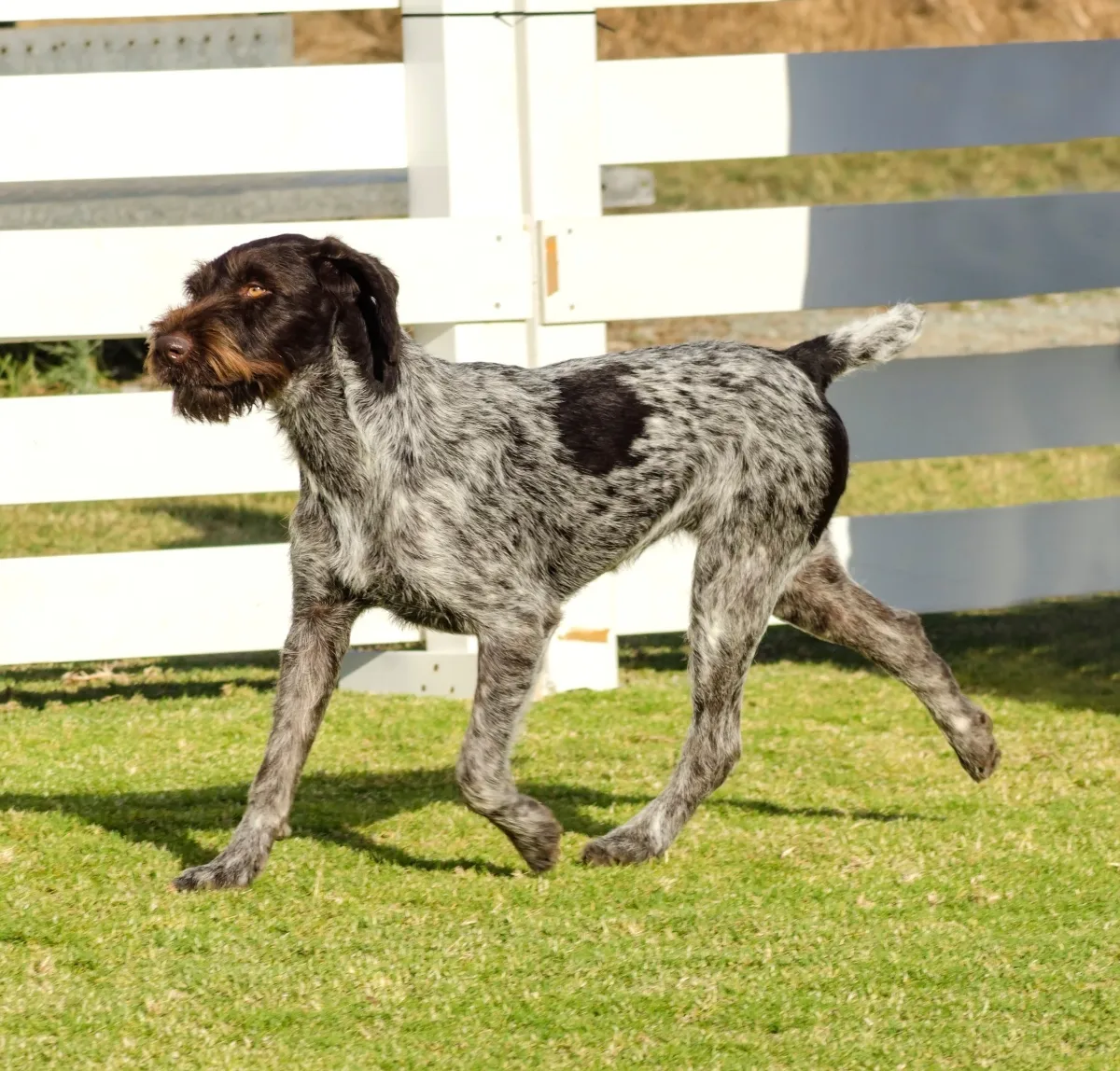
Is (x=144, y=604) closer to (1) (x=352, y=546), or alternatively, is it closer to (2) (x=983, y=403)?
(1) (x=352, y=546)

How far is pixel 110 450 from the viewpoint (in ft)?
21.6

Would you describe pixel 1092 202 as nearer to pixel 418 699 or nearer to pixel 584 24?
pixel 584 24

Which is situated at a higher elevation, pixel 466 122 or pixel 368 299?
pixel 466 122

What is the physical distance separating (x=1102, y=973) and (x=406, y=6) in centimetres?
438

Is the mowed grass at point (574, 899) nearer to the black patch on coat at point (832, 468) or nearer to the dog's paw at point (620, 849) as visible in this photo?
the dog's paw at point (620, 849)

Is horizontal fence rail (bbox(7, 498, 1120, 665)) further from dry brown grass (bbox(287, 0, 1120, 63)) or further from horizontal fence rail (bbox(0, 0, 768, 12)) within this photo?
dry brown grass (bbox(287, 0, 1120, 63))

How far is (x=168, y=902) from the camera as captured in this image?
4.46 m

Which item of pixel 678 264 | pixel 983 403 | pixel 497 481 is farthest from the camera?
pixel 983 403

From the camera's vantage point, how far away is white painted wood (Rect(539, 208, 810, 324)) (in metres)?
6.80

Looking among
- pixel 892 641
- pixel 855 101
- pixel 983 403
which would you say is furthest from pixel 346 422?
pixel 983 403

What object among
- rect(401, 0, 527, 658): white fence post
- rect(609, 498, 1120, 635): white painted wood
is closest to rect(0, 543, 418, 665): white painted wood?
rect(401, 0, 527, 658): white fence post

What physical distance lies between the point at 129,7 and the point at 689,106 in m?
2.05

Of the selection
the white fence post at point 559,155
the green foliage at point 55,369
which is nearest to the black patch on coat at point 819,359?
the white fence post at point 559,155

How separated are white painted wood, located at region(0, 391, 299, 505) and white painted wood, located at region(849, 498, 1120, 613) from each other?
239 cm
